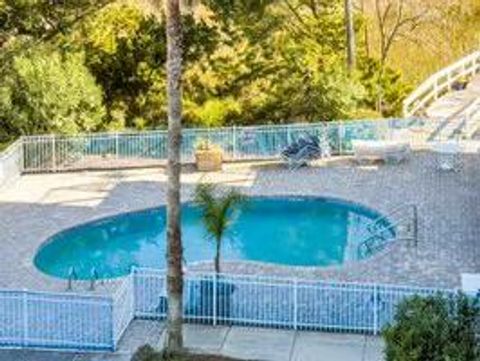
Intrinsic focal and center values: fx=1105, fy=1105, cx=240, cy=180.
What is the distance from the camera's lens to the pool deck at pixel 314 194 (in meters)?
24.6

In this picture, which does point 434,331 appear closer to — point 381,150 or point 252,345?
point 252,345

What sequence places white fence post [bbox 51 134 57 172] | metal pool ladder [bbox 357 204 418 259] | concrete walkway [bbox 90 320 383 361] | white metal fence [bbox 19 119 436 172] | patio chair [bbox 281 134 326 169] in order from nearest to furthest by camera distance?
concrete walkway [bbox 90 320 383 361]
metal pool ladder [bbox 357 204 418 259]
patio chair [bbox 281 134 326 169]
white fence post [bbox 51 134 57 172]
white metal fence [bbox 19 119 436 172]

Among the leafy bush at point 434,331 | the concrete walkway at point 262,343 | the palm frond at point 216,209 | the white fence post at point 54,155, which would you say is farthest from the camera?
the white fence post at point 54,155

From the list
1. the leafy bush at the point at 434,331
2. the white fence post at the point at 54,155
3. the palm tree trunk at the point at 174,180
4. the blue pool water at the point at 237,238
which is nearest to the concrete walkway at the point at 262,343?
the palm tree trunk at the point at 174,180

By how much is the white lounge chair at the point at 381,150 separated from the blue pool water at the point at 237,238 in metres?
3.26

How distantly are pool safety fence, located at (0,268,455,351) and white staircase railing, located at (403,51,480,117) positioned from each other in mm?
16955

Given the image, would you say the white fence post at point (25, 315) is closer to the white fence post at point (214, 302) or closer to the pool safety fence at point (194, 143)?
the white fence post at point (214, 302)

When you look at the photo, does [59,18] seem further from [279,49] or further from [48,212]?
[48,212]

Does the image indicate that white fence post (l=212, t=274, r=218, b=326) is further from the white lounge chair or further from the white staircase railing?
the white staircase railing

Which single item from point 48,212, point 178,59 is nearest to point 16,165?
point 48,212

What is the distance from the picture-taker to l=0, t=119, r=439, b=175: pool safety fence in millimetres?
33438

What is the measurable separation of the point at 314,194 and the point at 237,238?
118 inches

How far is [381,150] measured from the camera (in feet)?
108

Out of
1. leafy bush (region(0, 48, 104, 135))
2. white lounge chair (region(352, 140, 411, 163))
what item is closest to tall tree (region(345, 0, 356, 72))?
white lounge chair (region(352, 140, 411, 163))
